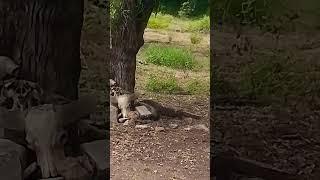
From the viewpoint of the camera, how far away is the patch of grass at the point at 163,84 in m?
2.82

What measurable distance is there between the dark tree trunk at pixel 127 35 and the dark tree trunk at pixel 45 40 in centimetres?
22

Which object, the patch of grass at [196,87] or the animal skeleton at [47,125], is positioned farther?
the patch of grass at [196,87]

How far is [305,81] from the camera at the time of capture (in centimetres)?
266

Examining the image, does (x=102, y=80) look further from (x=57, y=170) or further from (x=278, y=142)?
(x=278, y=142)

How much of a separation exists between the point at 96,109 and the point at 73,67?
239mm

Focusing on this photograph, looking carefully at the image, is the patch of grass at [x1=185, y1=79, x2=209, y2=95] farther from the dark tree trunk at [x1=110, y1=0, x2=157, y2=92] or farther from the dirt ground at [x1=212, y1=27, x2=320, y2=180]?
the dark tree trunk at [x1=110, y1=0, x2=157, y2=92]

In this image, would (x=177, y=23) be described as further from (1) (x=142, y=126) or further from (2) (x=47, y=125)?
(2) (x=47, y=125)

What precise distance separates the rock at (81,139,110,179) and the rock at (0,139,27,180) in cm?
30

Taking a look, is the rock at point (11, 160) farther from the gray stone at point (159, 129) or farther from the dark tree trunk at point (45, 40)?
the gray stone at point (159, 129)

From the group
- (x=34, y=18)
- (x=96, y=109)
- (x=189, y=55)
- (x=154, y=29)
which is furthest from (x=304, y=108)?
(x=34, y=18)

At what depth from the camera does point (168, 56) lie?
9.20 ft

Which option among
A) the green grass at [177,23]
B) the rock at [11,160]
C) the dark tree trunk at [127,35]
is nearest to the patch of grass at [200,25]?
the green grass at [177,23]

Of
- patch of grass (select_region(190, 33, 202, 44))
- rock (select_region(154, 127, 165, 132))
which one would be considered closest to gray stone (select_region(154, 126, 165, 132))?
rock (select_region(154, 127, 165, 132))

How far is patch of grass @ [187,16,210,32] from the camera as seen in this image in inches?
107
